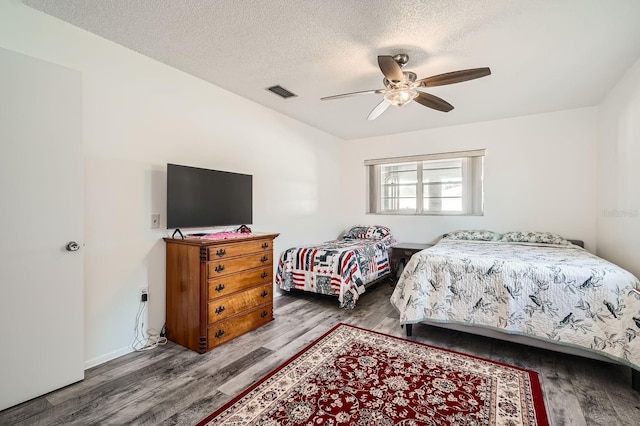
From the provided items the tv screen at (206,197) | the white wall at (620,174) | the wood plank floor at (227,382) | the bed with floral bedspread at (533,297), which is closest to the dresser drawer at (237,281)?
the wood plank floor at (227,382)

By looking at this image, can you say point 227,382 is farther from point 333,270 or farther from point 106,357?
point 333,270

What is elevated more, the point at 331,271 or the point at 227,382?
the point at 331,271

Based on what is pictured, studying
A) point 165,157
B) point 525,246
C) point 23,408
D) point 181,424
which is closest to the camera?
point 181,424

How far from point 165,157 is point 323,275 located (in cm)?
217

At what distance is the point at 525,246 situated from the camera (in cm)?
357

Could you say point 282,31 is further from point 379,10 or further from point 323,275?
point 323,275

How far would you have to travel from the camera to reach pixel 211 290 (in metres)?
2.47

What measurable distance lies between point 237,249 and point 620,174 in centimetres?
394

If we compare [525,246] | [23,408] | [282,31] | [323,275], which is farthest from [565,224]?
[23,408]

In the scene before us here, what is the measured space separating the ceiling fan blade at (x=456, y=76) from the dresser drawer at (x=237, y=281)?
2307 millimetres

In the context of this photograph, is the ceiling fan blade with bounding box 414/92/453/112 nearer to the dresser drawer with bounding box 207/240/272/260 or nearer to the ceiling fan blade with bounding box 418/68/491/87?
the ceiling fan blade with bounding box 418/68/491/87

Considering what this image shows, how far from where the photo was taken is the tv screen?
2586 mm

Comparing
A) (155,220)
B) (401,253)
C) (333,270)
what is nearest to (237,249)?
(155,220)

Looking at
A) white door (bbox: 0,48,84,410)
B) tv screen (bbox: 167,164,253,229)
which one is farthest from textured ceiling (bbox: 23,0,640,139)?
tv screen (bbox: 167,164,253,229)
